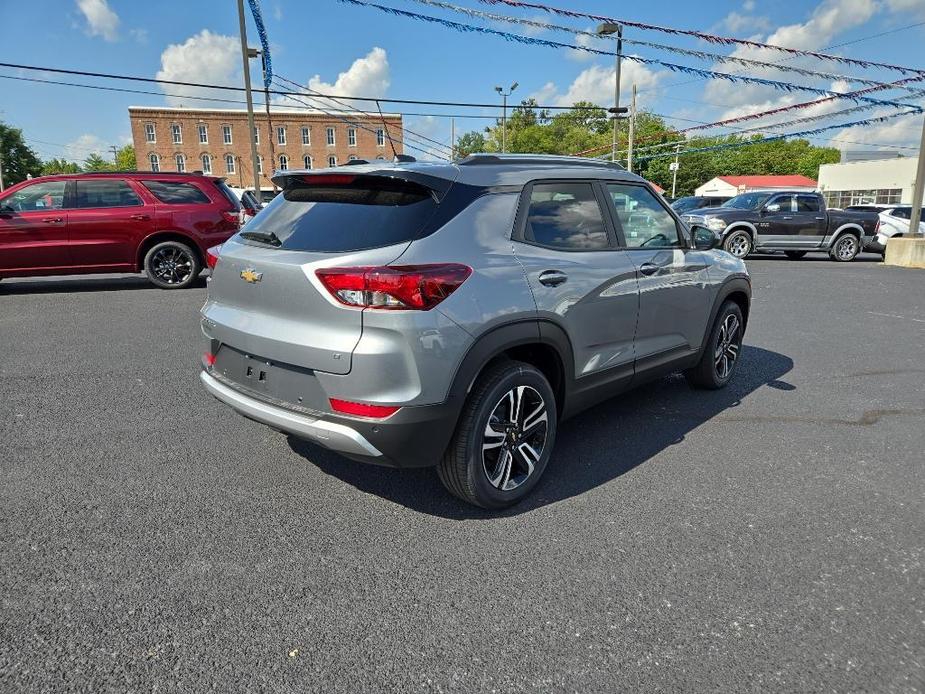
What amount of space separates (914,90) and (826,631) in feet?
68.0

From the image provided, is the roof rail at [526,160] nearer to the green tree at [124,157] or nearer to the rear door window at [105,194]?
the rear door window at [105,194]

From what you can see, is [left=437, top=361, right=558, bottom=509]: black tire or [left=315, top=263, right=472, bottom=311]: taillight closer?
[left=315, top=263, right=472, bottom=311]: taillight

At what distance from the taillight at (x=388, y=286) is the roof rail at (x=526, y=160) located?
83cm

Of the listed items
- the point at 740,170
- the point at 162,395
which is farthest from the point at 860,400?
the point at 740,170

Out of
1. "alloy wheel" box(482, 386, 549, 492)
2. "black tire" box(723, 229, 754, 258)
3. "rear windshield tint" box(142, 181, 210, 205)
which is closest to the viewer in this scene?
"alloy wheel" box(482, 386, 549, 492)

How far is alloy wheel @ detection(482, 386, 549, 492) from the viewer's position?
302 cm

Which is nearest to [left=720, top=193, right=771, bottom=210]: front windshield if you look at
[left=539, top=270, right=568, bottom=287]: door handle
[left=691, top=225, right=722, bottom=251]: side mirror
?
[left=691, top=225, right=722, bottom=251]: side mirror

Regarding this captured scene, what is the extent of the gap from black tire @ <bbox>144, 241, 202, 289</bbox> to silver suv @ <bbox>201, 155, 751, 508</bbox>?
7.32m

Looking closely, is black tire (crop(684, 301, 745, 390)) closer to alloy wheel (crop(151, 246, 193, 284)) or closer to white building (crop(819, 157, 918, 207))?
alloy wheel (crop(151, 246, 193, 284))

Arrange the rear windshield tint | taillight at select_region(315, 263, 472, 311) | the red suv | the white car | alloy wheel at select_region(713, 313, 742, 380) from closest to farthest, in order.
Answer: taillight at select_region(315, 263, 472, 311), alloy wheel at select_region(713, 313, 742, 380), the red suv, the rear windshield tint, the white car

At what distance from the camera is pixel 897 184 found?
52.8 meters

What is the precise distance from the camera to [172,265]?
995 cm

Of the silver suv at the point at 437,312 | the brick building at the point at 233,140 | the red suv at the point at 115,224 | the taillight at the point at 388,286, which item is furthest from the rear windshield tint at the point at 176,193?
the brick building at the point at 233,140

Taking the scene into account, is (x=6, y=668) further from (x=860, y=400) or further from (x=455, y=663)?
(x=860, y=400)
